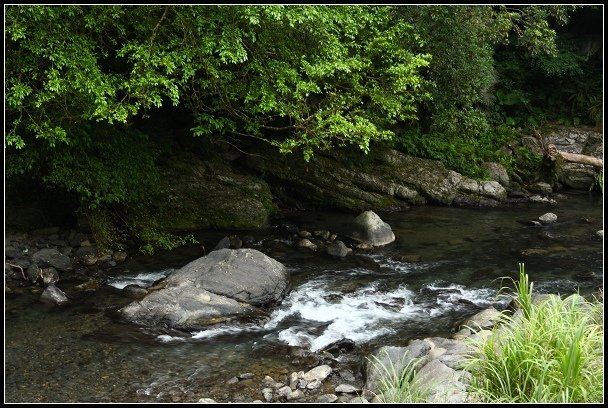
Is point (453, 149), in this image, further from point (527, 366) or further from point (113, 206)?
point (527, 366)

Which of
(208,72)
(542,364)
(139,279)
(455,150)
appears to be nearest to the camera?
(542,364)

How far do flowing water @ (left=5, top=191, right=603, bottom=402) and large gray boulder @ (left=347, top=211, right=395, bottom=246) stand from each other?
302 millimetres

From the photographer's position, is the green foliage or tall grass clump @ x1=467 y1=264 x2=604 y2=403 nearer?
tall grass clump @ x1=467 y1=264 x2=604 y2=403

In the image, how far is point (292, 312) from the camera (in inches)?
368

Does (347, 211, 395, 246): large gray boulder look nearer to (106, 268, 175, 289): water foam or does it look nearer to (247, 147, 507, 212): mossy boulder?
(247, 147, 507, 212): mossy boulder

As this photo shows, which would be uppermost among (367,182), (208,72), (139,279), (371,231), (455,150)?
(208,72)

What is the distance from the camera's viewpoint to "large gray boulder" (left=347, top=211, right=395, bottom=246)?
1334cm

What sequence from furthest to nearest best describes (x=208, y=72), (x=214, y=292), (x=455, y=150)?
(x=455, y=150), (x=208, y=72), (x=214, y=292)

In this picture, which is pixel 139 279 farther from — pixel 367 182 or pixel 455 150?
pixel 455 150

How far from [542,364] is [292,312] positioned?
16.6 ft

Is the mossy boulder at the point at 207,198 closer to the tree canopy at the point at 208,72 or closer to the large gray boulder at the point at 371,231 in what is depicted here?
the tree canopy at the point at 208,72

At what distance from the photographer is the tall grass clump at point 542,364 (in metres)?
4.65

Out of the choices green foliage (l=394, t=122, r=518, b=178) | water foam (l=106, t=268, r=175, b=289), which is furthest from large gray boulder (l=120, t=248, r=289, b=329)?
green foliage (l=394, t=122, r=518, b=178)

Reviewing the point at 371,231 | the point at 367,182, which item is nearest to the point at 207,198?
the point at 371,231
